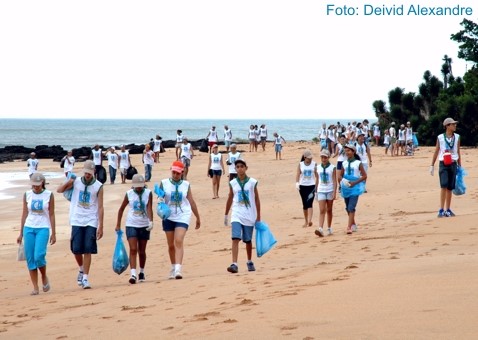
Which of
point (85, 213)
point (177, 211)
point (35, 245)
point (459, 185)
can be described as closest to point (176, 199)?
point (177, 211)

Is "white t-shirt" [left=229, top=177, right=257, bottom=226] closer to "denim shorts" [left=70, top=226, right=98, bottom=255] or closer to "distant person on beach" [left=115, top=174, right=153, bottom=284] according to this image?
"distant person on beach" [left=115, top=174, right=153, bottom=284]

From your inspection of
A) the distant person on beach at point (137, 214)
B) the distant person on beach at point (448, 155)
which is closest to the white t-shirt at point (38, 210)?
the distant person on beach at point (137, 214)

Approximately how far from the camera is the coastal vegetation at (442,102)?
43.7 metres

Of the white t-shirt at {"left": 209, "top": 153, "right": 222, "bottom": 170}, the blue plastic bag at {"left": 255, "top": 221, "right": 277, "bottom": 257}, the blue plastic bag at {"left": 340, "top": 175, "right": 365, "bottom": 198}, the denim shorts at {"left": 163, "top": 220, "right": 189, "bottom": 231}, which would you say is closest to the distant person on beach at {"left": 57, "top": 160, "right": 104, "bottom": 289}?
the denim shorts at {"left": 163, "top": 220, "right": 189, "bottom": 231}

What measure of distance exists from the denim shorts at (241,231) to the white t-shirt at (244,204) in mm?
50

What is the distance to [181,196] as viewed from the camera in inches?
433

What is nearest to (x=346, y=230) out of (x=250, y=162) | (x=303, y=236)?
(x=303, y=236)

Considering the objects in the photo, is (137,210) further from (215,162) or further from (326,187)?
(215,162)

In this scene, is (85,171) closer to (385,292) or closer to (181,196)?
(181,196)

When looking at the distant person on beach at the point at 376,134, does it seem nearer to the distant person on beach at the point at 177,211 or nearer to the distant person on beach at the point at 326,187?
the distant person on beach at the point at 326,187

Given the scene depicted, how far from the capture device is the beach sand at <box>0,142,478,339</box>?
6512mm

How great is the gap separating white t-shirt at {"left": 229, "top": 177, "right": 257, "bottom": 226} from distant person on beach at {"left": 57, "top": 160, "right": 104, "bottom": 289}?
5.63 feet

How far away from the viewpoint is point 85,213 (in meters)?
10.8

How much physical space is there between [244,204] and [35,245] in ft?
8.72
